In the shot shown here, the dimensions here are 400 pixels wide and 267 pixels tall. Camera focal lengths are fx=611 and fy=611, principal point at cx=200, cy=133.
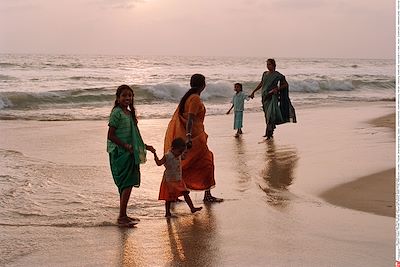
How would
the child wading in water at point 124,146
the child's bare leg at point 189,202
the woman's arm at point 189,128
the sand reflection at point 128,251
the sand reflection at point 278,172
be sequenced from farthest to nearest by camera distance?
1. the sand reflection at point 278,172
2. the woman's arm at point 189,128
3. the child's bare leg at point 189,202
4. the child wading in water at point 124,146
5. the sand reflection at point 128,251

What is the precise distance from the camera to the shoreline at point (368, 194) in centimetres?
639

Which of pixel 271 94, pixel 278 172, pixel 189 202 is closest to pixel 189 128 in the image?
pixel 189 202

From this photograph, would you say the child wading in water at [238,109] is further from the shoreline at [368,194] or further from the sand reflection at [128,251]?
the sand reflection at [128,251]

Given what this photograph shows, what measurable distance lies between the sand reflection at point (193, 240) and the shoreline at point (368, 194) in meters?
1.54

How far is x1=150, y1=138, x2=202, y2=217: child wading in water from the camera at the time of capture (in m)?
6.14

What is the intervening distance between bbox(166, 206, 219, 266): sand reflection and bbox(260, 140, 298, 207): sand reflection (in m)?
0.95

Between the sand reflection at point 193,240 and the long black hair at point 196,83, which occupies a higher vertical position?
the long black hair at point 196,83

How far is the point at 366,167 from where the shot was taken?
8.73 metres

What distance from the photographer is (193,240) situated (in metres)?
5.29

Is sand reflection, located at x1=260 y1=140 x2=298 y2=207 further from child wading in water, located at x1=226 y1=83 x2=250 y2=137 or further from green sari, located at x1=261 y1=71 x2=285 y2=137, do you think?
child wading in water, located at x1=226 y1=83 x2=250 y2=137

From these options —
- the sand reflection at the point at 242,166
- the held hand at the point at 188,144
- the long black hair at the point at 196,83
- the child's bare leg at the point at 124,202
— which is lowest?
the sand reflection at the point at 242,166

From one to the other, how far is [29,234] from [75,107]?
17.6 meters

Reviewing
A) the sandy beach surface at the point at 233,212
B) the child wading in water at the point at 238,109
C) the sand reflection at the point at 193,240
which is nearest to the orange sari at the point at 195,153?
the sandy beach surface at the point at 233,212

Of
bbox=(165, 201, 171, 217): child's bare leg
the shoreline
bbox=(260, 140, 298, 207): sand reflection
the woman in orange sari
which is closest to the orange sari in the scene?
the woman in orange sari
